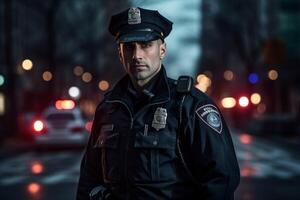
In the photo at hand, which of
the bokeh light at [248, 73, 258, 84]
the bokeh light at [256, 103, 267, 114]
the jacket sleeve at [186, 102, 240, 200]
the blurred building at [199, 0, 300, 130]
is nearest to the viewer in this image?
the jacket sleeve at [186, 102, 240, 200]

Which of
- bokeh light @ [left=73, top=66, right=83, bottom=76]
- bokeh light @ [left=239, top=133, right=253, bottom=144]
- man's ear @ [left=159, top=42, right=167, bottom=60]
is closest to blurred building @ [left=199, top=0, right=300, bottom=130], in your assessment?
bokeh light @ [left=239, top=133, right=253, bottom=144]

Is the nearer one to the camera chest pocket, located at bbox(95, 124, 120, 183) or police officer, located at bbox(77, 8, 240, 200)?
police officer, located at bbox(77, 8, 240, 200)

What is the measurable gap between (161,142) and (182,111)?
176 mm

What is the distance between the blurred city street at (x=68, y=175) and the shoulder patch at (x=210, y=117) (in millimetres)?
8396

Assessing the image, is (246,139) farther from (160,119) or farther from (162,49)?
(160,119)

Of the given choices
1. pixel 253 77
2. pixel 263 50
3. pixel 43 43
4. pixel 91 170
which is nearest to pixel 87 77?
pixel 43 43

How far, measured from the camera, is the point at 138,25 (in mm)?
3439

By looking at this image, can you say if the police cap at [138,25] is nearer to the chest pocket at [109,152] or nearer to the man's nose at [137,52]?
the man's nose at [137,52]

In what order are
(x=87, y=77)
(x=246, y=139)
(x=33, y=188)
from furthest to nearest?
(x=87, y=77) → (x=246, y=139) → (x=33, y=188)

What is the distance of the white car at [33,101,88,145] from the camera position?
2417 centimetres

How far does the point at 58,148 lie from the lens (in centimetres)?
2517

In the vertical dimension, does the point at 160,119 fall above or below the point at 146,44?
below

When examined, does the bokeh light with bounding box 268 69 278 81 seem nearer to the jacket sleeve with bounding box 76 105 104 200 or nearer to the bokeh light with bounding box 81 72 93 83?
the jacket sleeve with bounding box 76 105 104 200

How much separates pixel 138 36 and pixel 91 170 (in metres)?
0.76
